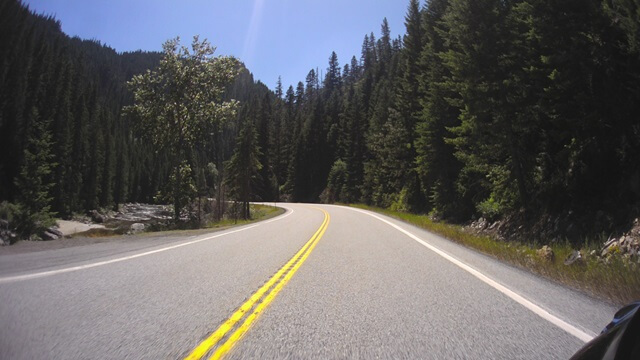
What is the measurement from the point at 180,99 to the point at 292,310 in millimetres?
23493

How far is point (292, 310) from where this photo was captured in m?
4.53

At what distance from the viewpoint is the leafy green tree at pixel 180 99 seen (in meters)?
24.1

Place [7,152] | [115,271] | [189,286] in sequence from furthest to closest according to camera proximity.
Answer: [7,152] < [115,271] < [189,286]

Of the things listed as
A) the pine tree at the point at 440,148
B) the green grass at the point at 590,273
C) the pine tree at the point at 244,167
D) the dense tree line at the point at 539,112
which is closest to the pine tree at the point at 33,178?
the pine tree at the point at 244,167

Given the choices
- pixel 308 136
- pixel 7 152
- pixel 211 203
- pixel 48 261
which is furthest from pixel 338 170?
pixel 48 261

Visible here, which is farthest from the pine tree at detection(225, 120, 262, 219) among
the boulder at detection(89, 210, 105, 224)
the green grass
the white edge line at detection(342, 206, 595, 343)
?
the white edge line at detection(342, 206, 595, 343)

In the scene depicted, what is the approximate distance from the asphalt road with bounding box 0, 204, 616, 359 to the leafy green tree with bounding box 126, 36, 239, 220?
17.9 meters

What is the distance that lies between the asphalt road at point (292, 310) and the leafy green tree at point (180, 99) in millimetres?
17910

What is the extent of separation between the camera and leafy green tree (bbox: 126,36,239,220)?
79.1ft

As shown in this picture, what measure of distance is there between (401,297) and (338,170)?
6234 cm

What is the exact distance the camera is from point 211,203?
53.3 metres

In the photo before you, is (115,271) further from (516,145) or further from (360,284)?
(516,145)

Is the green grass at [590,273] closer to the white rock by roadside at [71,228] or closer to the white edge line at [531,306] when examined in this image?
the white edge line at [531,306]

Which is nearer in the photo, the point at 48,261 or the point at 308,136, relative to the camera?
the point at 48,261
